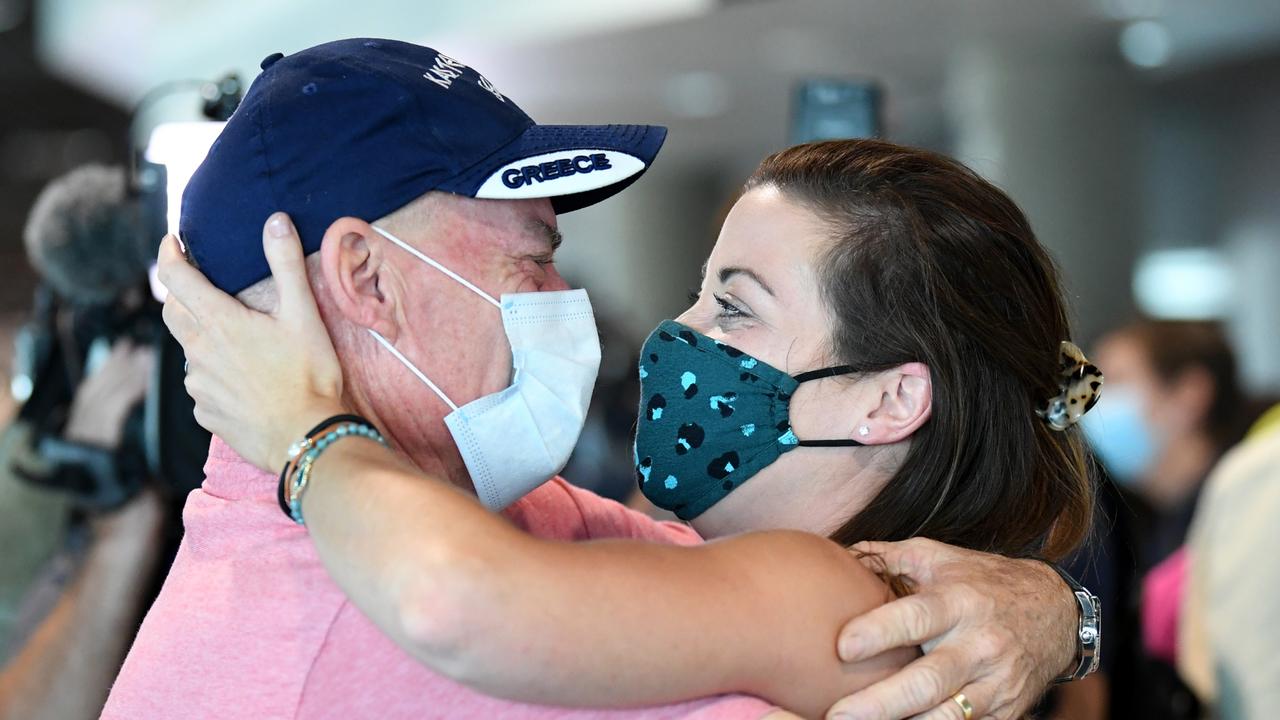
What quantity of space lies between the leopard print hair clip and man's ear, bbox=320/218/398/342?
92 centimetres

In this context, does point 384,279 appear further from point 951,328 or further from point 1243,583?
point 1243,583

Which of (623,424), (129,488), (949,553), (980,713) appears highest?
(949,553)

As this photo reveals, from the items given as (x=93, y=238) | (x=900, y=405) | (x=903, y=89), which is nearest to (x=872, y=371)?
(x=900, y=405)

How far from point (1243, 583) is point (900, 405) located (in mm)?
1735

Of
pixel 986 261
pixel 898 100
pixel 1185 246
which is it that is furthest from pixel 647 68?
pixel 986 261

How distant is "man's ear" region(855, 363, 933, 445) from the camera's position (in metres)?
1.70

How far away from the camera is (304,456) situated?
1.24 metres

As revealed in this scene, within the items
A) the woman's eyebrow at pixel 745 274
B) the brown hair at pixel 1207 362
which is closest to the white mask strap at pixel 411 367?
the woman's eyebrow at pixel 745 274

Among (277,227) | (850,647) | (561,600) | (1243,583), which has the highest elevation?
(277,227)

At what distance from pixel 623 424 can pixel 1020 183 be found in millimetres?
4097

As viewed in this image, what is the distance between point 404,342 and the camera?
1478 millimetres

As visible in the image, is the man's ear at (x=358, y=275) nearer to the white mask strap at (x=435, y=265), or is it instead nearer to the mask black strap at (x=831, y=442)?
the white mask strap at (x=435, y=265)

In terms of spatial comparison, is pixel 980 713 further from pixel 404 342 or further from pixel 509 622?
pixel 404 342

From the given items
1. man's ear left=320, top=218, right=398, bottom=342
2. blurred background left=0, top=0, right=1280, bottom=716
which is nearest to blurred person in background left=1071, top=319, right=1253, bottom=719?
blurred background left=0, top=0, right=1280, bottom=716
